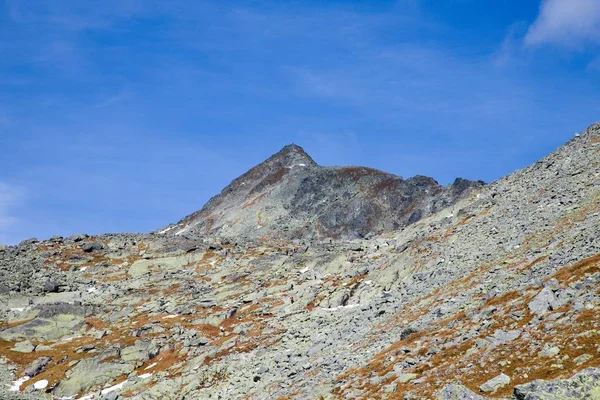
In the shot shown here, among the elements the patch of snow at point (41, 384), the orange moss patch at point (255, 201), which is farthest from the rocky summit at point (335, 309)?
the orange moss patch at point (255, 201)

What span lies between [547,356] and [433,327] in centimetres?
1236

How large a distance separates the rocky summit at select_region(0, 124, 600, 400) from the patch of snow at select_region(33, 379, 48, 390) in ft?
1.19

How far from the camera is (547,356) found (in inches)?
1011

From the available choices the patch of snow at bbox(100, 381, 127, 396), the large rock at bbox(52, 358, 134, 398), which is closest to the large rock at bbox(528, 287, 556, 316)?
the patch of snow at bbox(100, 381, 127, 396)

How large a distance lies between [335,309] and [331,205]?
356 ft

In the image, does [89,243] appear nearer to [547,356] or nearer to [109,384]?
[109,384]

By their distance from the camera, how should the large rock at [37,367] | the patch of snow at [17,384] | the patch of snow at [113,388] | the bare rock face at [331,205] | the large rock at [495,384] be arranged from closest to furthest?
the large rock at [495,384] → the patch of snow at [113,388] → the patch of snow at [17,384] → the large rock at [37,367] → the bare rock face at [331,205]

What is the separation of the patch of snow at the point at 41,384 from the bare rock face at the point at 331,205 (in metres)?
92.9

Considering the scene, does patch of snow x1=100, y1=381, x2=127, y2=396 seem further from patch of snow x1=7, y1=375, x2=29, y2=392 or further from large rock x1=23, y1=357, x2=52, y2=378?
large rock x1=23, y1=357, x2=52, y2=378

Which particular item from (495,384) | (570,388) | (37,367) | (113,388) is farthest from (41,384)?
(570,388)

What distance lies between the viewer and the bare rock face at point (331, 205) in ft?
507

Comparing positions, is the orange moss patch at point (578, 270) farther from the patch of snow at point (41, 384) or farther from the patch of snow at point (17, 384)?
the patch of snow at point (17, 384)

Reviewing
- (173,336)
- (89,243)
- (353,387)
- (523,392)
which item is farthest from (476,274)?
(89,243)

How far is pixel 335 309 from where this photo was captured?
57.2 meters
